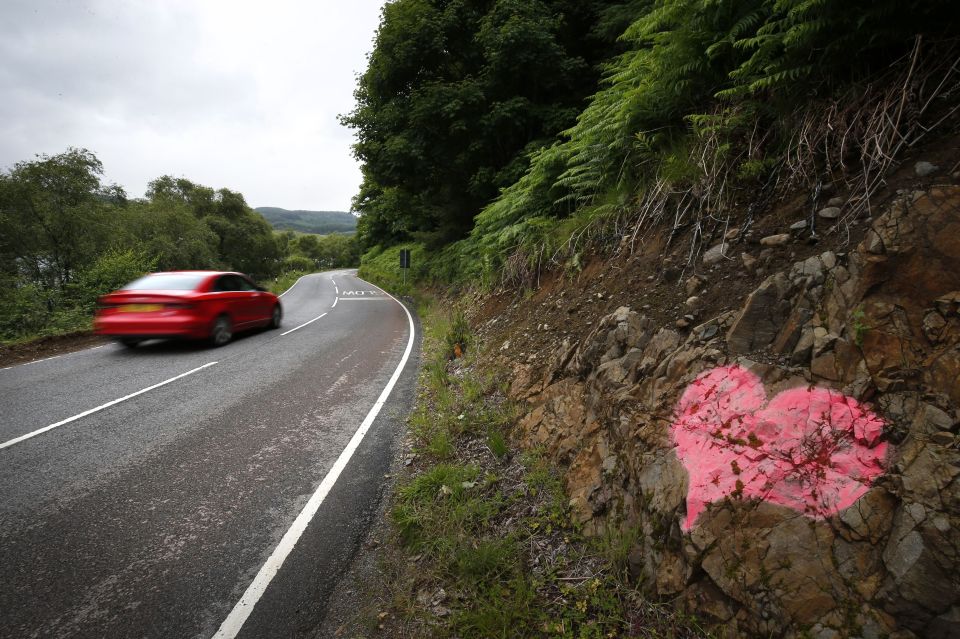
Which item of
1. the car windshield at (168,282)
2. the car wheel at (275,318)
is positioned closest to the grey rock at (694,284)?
the car windshield at (168,282)

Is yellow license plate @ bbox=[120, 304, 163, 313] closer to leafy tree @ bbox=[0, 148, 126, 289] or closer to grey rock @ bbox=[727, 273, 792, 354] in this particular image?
grey rock @ bbox=[727, 273, 792, 354]

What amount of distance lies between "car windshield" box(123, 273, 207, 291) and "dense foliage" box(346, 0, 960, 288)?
6.19m

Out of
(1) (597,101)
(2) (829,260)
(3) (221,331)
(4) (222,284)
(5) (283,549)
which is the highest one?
(1) (597,101)

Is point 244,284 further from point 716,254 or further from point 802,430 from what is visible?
point 802,430

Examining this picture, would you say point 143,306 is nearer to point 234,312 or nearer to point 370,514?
point 234,312

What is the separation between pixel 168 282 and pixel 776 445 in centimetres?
1007

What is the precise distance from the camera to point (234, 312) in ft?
28.5

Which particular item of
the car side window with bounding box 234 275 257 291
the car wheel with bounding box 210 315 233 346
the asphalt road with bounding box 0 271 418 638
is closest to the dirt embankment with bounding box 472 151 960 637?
the asphalt road with bounding box 0 271 418 638

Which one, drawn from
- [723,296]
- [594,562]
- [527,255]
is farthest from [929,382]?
[527,255]

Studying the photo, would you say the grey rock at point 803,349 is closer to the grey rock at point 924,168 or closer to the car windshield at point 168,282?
the grey rock at point 924,168

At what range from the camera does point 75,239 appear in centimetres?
1972

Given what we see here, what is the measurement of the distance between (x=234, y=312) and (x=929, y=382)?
411 inches

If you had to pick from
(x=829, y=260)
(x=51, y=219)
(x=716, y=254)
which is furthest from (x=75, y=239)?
(x=829, y=260)

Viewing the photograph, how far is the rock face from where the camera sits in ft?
5.21
